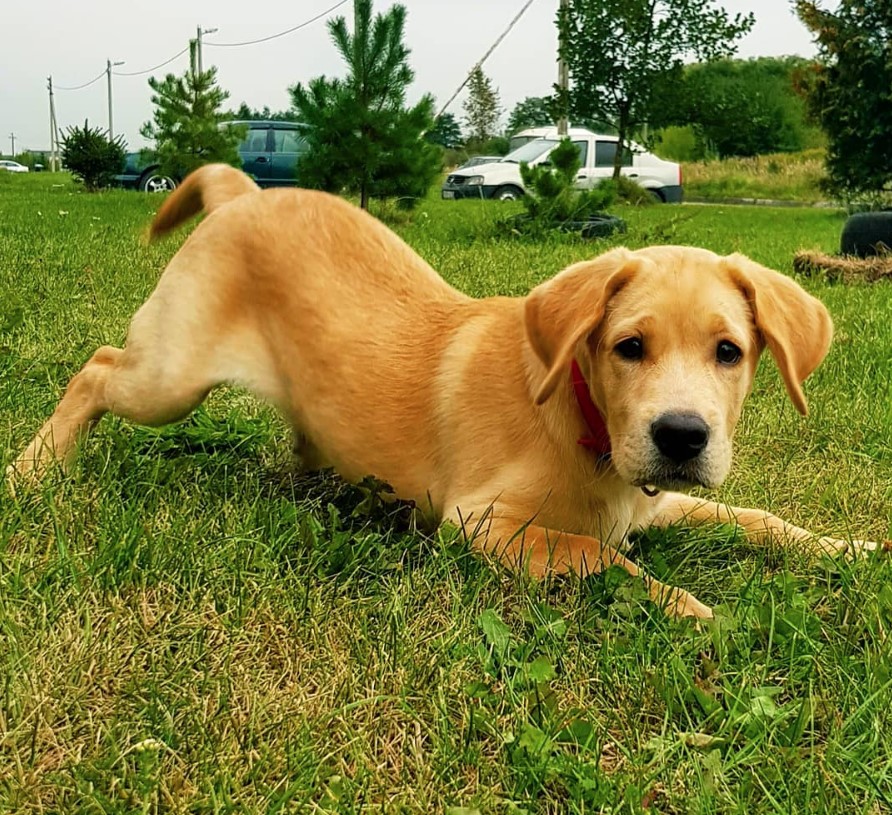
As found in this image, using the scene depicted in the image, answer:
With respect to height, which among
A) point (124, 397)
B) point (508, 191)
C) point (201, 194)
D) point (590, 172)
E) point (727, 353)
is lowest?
point (124, 397)

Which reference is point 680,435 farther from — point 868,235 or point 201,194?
point 868,235

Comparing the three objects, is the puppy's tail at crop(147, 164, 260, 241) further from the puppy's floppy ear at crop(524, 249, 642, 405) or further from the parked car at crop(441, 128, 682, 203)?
the parked car at crop(441, 128, 682, 203)

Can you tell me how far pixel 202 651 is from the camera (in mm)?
2102

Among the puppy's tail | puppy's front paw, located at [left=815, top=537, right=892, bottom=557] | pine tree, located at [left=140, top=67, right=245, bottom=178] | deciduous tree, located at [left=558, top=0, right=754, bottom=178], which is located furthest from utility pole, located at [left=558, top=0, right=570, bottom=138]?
puppy's front paw, located at [left=815, top=537, right=892, bottom=557]

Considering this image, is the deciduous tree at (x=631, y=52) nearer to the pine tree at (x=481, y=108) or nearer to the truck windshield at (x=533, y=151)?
the truck windshield at (x=533, y=151)

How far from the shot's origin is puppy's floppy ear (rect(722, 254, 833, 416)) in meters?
2.48

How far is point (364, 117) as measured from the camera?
37.2ft

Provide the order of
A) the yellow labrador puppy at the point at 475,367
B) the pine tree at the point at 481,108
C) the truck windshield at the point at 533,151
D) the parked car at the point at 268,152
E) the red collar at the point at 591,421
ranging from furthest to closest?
1. the pine tree at the point at 481,108
2. the truck windshield at the point at 533,151
3. the parked car at the point at 268,152
4. the red collar at the point at 591,421
5. the yellow labrador puppy at the point at 475,367

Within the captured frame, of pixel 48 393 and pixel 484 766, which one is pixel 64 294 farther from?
pixel 484 766

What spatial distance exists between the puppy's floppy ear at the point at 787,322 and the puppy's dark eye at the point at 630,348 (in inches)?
13.6

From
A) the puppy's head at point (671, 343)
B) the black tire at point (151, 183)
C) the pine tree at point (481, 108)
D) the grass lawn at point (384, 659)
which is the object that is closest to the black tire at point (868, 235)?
the grass lawn at point (384, 659)

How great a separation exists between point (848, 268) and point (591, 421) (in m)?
6.14

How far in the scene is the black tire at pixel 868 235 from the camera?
353 inches

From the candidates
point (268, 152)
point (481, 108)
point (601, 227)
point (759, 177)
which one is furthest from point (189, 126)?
point (481, 108)
